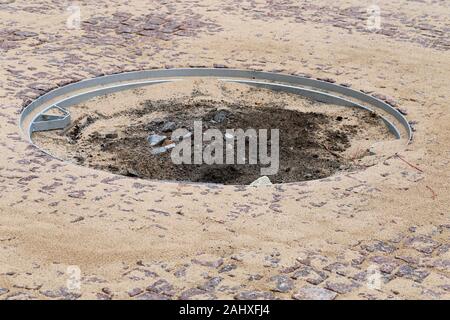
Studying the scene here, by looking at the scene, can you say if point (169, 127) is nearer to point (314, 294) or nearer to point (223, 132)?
point (223, 132)

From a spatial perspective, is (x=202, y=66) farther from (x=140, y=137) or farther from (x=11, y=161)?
(x=11, y=161)

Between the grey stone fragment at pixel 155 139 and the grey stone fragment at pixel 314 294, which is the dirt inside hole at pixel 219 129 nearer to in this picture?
the grey stone fragment at pixel 155 139

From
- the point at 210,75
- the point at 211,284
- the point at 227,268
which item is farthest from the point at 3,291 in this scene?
the point at 210,75

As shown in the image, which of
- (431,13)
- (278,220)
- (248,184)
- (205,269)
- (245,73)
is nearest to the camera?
(205,269)

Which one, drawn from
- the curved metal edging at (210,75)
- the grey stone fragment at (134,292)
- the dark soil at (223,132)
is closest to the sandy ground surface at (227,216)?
the grey stone fragment at (134,292)

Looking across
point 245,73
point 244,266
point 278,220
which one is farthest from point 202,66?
point 244,266

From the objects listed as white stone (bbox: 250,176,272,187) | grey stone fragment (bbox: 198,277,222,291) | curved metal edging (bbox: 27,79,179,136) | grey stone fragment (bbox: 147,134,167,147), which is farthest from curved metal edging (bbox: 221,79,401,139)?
grey stone fragment (bbox: 198,277,222,291)

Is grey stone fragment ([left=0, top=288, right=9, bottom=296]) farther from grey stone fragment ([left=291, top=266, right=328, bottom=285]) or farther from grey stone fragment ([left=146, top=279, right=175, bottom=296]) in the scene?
grey stone fragment ([left=291, top=266, right=328, bottom=285])
